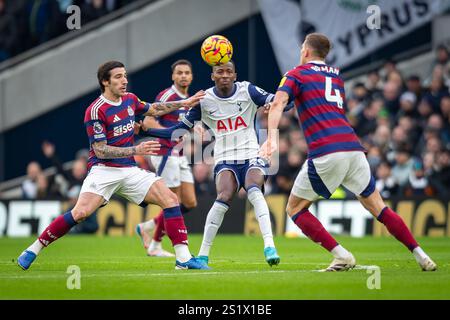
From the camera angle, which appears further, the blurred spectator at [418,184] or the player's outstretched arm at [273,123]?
the blurred spectator at [418,184]

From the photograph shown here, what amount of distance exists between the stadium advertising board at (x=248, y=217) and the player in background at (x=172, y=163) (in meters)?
5.56

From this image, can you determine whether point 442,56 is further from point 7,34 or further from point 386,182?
point 7,34

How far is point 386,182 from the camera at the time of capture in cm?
2012

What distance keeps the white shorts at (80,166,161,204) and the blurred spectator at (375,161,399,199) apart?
9304 millimetres

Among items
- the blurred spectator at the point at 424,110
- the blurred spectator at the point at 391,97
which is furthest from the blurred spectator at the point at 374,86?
the blurred spectator at the point at 424,110

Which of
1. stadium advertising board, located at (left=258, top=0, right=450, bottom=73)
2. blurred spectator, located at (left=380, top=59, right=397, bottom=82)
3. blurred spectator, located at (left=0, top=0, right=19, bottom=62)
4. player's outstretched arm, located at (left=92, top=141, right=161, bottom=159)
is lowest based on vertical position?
player's outstretched arm, located at (left=92, top=141, right=161, bottom=159)

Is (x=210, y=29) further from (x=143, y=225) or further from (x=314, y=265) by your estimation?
(x=314, y=265)

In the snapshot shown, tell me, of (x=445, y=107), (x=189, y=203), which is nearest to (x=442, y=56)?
(x=445, y=107)

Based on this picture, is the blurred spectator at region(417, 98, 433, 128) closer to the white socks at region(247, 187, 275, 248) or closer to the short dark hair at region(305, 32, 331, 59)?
the white socks at region(247, 187, 275, 248)

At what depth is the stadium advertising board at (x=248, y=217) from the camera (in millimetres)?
19719

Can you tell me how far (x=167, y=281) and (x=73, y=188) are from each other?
13.1 m

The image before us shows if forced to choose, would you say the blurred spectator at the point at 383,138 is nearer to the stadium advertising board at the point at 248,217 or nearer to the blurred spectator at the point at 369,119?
the blurred spectator at the point at 369,119

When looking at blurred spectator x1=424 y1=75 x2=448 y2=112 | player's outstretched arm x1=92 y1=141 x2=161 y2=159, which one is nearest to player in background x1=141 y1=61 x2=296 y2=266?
player's outstretched arm x1=92 y1=141 x2=161 y2=159

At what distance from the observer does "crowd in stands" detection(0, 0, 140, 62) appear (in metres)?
25.0
